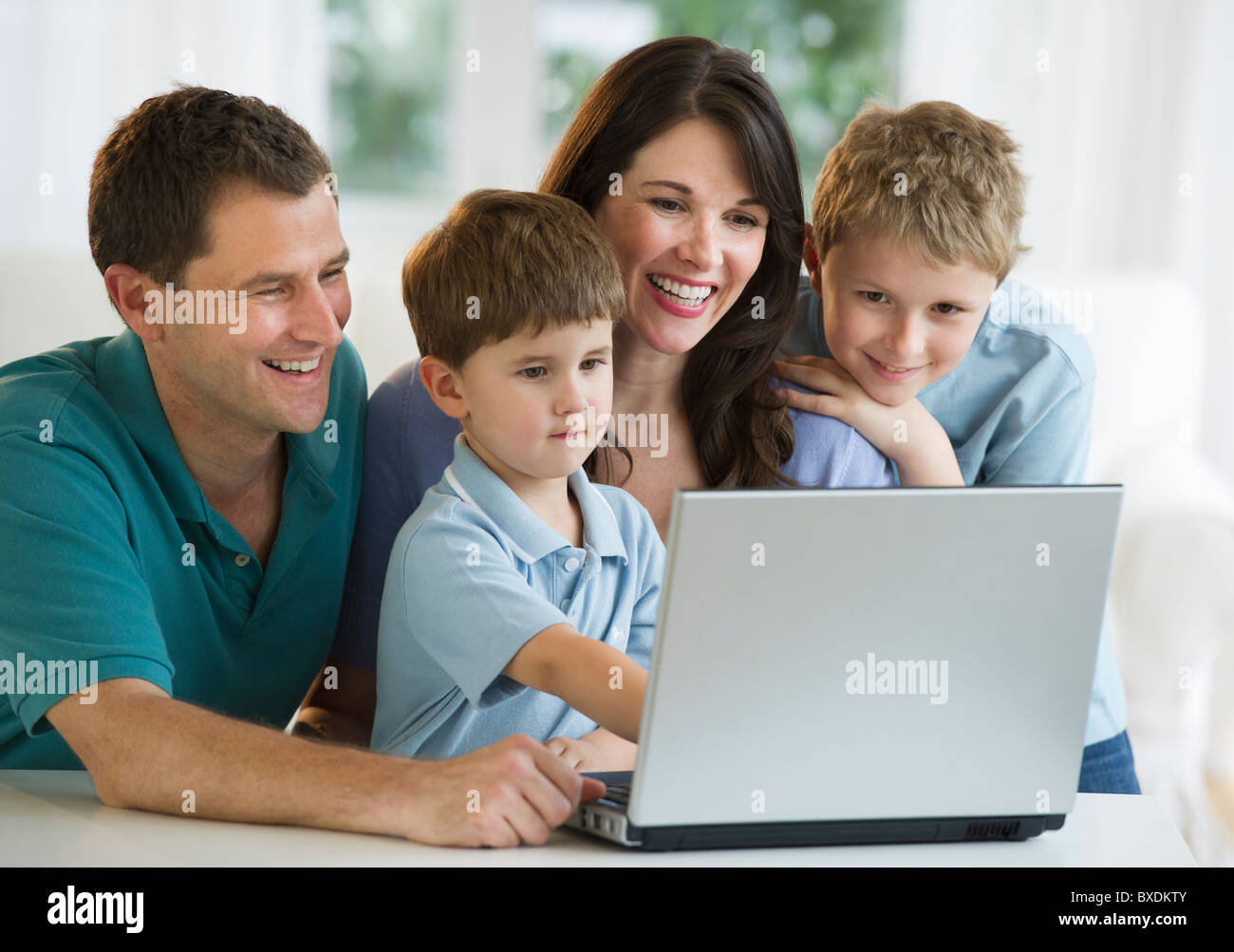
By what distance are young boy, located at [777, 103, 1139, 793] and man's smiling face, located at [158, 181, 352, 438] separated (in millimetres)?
555

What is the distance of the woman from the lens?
1415 millimetres

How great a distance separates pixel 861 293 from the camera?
1.47m

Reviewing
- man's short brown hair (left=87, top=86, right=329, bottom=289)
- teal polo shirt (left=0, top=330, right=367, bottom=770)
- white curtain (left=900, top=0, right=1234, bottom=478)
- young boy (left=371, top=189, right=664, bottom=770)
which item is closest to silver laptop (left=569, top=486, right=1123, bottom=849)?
young boy (left=371, top=189, right=664, bottom=770)

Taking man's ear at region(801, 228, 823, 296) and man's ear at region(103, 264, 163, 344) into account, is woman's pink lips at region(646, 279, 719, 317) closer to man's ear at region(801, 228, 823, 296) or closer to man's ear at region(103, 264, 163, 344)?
man's ear at region(801, 228, 823, 296)

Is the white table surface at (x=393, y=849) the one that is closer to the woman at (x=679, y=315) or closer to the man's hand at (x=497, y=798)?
the man's hand at (x=497, y=798)

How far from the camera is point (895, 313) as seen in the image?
4.75ft

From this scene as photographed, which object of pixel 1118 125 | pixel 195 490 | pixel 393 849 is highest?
pixel 1118 125

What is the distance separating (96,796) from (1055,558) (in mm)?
777

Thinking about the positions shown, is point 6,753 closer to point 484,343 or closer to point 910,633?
point 484,343

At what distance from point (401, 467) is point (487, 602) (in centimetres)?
43

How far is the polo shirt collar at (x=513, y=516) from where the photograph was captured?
3.90 ft

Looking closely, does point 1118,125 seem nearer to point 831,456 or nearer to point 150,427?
point 831,456

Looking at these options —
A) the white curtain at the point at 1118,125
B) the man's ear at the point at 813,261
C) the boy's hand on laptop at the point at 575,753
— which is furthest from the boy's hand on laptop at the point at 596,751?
the white curtain at the point at 1118,125

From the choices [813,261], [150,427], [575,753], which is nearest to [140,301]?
[150,427]
